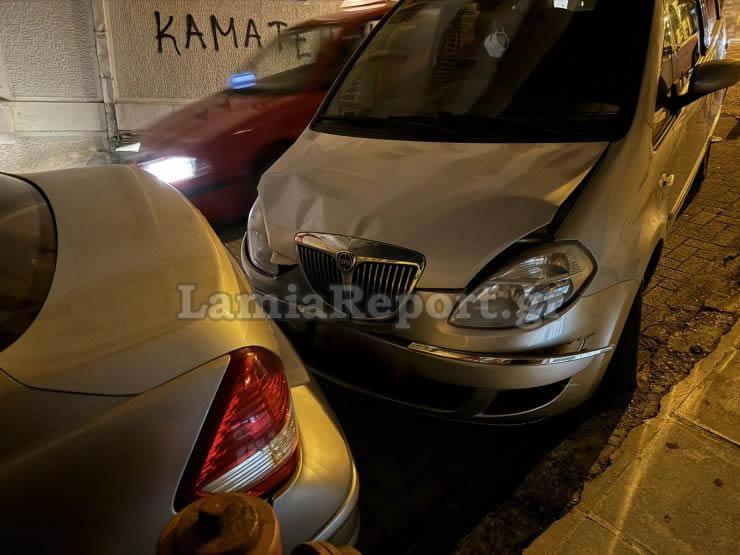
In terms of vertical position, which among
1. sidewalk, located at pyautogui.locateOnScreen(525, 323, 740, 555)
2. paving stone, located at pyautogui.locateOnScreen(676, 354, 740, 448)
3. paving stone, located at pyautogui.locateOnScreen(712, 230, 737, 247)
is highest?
paving stone, located at pyautogui.locateOnScreen(712, 230, 737, 247)

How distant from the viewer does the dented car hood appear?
1905mm

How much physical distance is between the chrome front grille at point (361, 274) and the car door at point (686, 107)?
4.52 ft

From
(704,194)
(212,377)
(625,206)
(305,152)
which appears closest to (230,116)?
(305,152)

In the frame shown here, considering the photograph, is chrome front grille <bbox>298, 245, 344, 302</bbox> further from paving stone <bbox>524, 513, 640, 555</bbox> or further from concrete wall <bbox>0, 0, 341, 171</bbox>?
concrete wall <bbox>0, 0, 341, 171</bbox>

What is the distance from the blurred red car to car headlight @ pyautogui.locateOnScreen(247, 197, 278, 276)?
1639 millimetres

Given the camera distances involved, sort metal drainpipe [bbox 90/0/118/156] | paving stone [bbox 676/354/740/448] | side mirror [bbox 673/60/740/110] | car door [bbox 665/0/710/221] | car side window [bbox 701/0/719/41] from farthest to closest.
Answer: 1. metal drainpipe [bbox 90/0/118/156]
2. car side window [bbox 701/0/719/41]
3. car door [bbox 665/0/710/221]
4. side mirror [bbox 673/60/740/110]
5. paving stone [bbox 676/354/740/448]

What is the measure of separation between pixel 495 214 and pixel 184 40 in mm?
6816

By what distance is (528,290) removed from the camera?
1875mm

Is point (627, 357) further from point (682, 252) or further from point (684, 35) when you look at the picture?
point (684, 35)

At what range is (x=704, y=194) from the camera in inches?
181

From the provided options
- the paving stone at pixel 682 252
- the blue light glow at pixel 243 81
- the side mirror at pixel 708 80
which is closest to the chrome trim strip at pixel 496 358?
the side mirror at pixel 708 80

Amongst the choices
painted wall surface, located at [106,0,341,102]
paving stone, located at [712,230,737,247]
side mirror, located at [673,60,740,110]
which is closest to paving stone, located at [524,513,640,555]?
side mirror, located at [673,60,740,110]

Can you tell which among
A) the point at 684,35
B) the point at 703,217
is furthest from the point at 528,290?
the point at 703,217

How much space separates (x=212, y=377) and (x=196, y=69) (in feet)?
24.2
